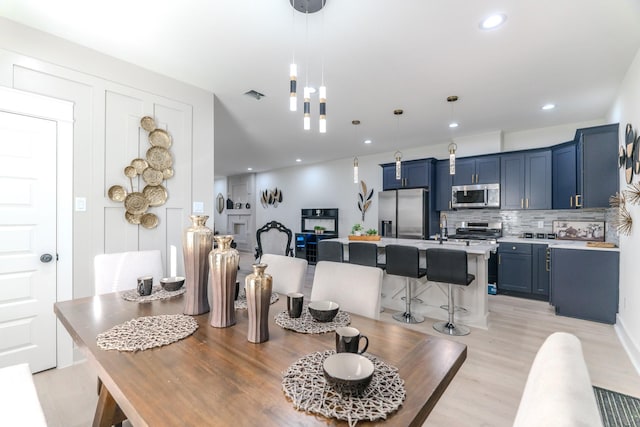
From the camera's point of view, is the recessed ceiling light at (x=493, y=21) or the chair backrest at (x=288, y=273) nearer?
the chair backrest at (x=288, y=273)

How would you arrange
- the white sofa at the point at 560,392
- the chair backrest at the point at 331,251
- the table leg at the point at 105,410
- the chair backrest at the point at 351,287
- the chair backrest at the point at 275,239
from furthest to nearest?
the chair backrest at the point at 275,239 → the chair backrest at the point at 331,251 → the chair backrest at the point at 351,287 → the table leg at the point at 105,410 → the white sofa at the point at 560,392

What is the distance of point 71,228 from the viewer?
8.13 ft

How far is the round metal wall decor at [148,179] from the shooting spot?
109 inches

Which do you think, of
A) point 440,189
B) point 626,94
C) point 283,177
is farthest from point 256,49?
point 283,177

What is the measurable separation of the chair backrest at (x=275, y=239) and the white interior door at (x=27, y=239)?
345 cm

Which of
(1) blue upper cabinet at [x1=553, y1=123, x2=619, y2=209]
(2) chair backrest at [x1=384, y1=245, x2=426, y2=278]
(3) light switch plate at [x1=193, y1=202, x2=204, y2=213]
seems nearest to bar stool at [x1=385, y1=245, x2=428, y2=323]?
(2) chair backrest at [x1=384, y1=245, x2=426, y2=278]

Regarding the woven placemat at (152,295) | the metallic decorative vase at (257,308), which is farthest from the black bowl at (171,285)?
the metallic decorative vase at (257,308)

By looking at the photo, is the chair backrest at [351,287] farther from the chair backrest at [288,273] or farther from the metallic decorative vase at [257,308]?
the metallic decorative vase at [257,308]

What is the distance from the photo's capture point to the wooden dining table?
2.31ft

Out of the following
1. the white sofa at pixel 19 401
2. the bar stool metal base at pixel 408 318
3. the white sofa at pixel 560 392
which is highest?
the white sofa at pixel 560 392

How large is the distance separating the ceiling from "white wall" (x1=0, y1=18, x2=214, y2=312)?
0.15m

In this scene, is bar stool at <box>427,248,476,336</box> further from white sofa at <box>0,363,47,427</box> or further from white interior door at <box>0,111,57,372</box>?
white interior door at <box>0,111,57,372</box>

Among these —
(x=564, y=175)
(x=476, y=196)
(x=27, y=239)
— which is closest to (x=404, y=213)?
(x=476, y=196)

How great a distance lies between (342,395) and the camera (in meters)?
0.77
